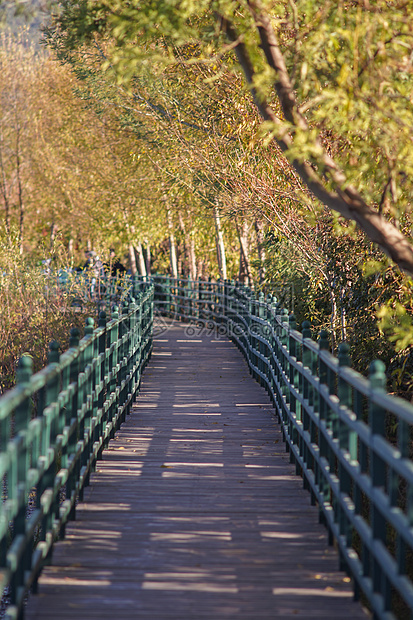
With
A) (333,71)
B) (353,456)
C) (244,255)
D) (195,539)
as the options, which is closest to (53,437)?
(195,539)

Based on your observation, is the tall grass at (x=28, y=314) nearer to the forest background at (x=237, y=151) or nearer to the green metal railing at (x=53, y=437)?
the forest background at (x=237, y=151)

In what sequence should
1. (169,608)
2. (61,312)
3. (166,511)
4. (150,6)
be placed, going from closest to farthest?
(169,608)
(150,6)
(166,511)
(61,312)

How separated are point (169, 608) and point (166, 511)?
1771 millimetres

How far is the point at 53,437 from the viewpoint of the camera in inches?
201

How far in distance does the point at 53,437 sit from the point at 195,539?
1230 mm

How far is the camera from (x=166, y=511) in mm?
6188

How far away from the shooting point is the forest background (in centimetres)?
545

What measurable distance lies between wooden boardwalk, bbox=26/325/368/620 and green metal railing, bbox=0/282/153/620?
0.75 ft

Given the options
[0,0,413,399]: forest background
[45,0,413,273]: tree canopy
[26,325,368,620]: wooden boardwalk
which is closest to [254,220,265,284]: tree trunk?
[0,0,413,399]: forest background

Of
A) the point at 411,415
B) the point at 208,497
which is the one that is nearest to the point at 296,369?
the point at 208,497

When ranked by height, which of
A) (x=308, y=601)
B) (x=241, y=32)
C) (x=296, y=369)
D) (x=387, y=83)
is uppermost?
(x=241, y=32)

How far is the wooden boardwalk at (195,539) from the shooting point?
14.7ft

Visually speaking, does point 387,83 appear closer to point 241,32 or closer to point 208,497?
point 241,32

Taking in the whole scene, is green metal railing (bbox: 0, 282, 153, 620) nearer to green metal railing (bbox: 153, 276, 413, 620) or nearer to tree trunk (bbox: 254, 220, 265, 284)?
green metal railing (bbox: 153, 276, 413, 620)
